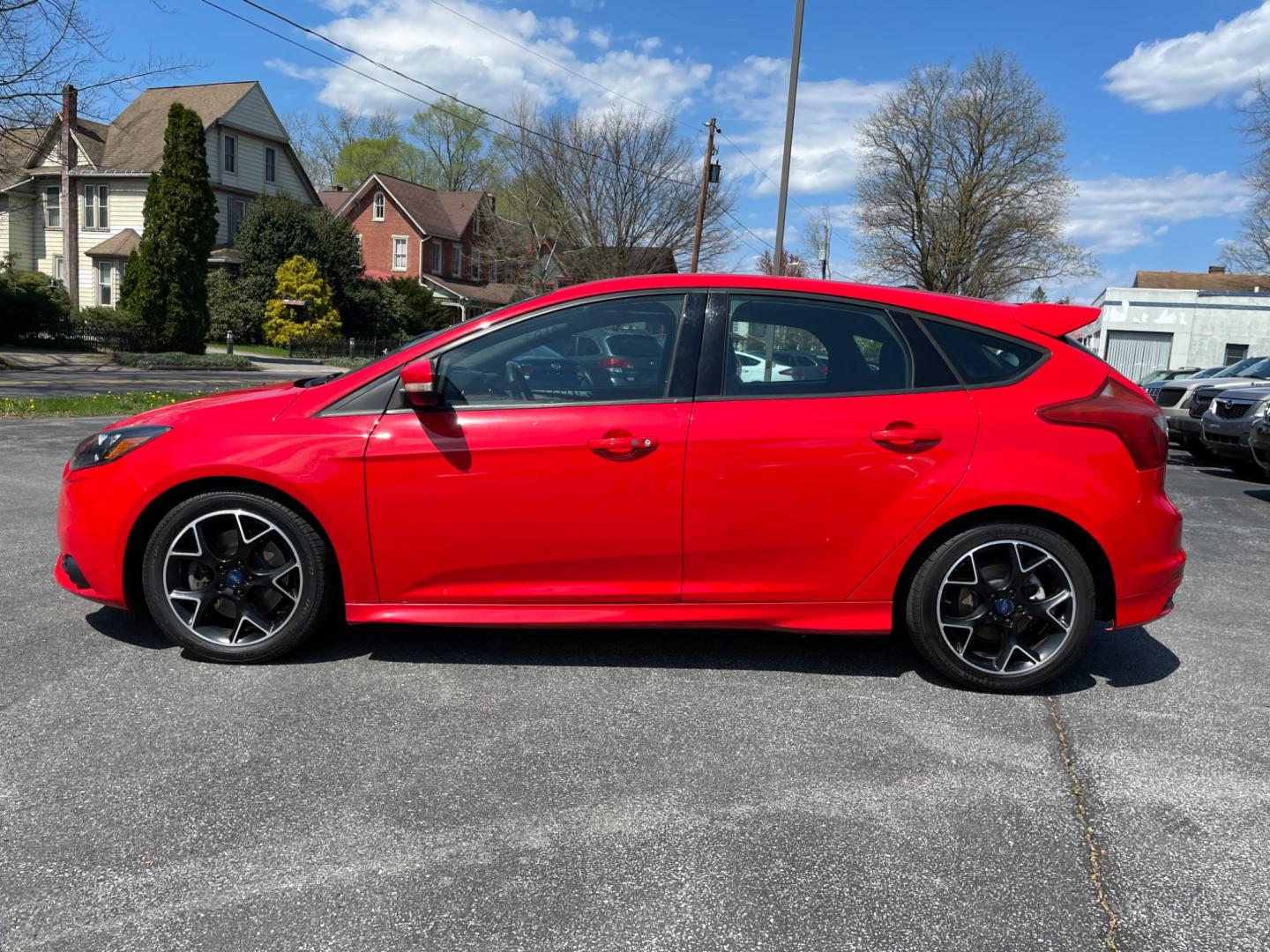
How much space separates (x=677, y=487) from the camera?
3.73 m

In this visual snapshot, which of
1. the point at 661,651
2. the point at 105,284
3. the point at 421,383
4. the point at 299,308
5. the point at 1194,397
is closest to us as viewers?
the point at 421,383

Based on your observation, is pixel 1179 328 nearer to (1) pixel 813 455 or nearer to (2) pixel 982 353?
(2) pixel 982 353

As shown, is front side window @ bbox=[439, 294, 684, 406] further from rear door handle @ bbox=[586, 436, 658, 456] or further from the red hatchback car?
rear door handle @ bbox=[586, 436, 658, 456]

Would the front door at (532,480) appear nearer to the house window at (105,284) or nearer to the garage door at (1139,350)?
the garage door at (1139,350)

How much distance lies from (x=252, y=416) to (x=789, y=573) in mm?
2249

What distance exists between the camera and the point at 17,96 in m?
18.2

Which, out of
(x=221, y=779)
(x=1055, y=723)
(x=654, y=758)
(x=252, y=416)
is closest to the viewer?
(x=221, y=779)

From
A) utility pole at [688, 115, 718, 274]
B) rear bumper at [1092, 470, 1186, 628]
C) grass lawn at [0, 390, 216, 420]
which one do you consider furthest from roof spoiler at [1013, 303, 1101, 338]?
utility pole at [688, 115, 718, 274]

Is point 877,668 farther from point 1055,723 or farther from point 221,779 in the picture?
point 221,779

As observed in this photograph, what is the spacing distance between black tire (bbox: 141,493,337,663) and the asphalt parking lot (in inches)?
5.9

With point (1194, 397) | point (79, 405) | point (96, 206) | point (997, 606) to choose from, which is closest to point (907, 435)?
point (997, 606)

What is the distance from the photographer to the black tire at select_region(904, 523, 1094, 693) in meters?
3.78

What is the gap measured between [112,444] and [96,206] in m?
44.4

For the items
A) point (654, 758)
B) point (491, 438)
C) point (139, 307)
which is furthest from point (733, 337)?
point (139, 307)
